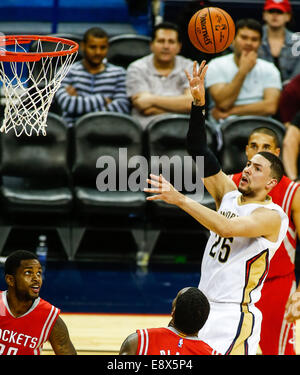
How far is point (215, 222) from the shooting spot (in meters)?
3.97

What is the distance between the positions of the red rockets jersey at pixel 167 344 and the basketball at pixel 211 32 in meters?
2.06

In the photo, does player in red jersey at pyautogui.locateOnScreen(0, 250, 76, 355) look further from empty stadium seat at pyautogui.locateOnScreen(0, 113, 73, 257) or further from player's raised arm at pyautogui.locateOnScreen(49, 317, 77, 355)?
empty stadium seat at pyautogui.locateOnScreen(0, 113, 73, 257)

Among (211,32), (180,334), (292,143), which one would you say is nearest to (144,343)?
(180,334)

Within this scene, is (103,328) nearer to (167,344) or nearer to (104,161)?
(104,161)

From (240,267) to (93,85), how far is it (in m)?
4.05

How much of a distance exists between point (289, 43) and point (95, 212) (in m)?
2.93

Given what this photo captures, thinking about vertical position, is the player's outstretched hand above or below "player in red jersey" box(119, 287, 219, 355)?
above

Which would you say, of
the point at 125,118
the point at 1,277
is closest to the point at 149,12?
the point at 125,118

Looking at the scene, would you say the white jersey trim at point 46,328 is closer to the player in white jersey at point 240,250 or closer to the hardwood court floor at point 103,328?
the player in white jersey at point 240,250

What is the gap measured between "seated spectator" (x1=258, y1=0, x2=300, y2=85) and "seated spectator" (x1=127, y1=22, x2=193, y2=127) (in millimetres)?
1118

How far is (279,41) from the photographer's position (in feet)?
27.7

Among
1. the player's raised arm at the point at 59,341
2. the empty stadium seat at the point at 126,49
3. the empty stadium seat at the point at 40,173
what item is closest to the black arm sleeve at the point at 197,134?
the player's raised arm at the point at 59,341

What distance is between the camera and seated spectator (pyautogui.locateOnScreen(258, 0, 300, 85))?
8273 mm

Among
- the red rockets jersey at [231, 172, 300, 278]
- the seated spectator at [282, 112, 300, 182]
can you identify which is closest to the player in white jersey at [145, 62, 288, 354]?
the red rockets jersey at [231, 172, 300, 278]
